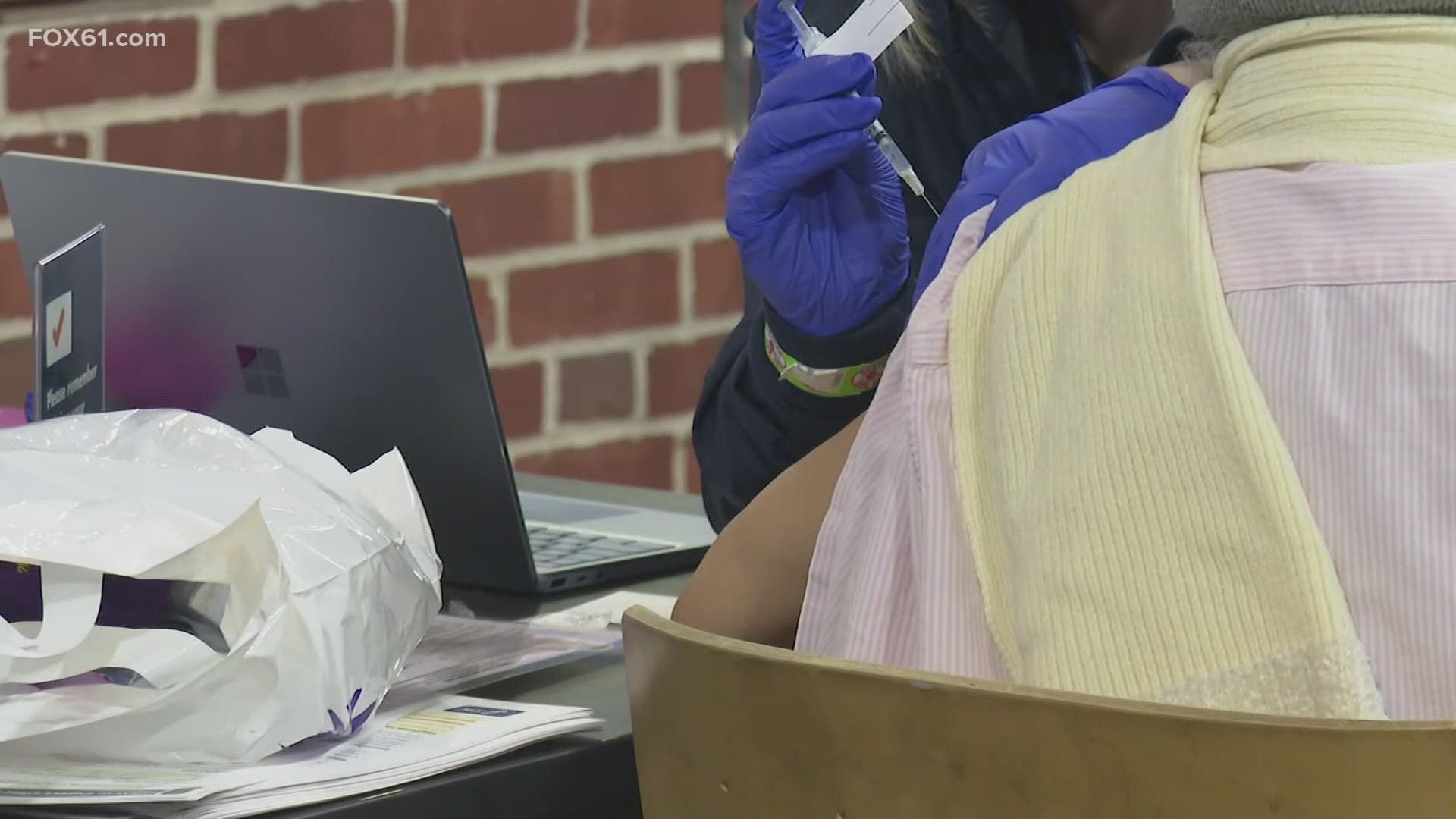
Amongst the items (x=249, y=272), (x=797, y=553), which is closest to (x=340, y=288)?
(x=249, y=272)

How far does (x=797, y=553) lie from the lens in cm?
86

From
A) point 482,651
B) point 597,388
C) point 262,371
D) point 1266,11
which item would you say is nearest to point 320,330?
point 262,371

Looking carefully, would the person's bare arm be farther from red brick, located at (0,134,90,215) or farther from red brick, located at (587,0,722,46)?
red brick, located at (587,0,722,46)

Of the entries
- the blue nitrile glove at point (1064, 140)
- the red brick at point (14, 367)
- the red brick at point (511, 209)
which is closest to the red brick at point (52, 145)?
the red brick at point (14, 367)

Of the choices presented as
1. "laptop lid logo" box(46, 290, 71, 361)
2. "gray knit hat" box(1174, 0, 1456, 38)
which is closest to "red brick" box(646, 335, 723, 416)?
"laptop lid logo" box(46, 290, 71, 361)

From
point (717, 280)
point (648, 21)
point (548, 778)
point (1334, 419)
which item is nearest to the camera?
point (1334, 419)

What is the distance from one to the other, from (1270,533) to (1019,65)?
0.89 m

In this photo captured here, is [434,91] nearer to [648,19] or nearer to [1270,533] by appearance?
[648,19]

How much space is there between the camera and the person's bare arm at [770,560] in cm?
85

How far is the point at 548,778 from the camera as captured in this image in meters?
0.85

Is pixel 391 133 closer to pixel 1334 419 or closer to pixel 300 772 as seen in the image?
pixel 300 772

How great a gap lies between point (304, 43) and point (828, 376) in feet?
3.10

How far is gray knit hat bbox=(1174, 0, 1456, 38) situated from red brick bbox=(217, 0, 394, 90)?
129 cm

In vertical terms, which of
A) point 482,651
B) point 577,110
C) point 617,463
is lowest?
point 617,463
